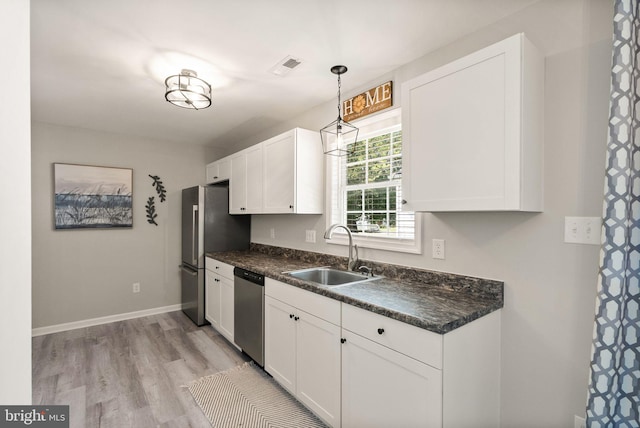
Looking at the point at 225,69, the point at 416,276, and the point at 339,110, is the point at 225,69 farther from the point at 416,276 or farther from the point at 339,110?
the point at 416,276

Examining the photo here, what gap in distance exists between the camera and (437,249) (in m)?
1.96

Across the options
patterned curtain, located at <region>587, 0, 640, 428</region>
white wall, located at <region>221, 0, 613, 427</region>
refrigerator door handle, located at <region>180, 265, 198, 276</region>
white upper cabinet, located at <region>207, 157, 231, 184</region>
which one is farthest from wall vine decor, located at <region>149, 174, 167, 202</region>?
patterned curtain, located at <region>587, 0, 640, 428</region>

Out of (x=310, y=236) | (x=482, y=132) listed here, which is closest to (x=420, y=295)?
(x=482, y=132)

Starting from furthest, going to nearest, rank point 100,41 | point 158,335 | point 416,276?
point 158,335 → point 416,276 → point 100,41

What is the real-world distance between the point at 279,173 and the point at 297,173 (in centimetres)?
26

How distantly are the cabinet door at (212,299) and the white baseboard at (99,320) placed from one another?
3.00 ft

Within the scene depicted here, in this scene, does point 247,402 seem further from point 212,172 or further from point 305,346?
point 212,172

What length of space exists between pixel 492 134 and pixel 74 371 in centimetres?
352

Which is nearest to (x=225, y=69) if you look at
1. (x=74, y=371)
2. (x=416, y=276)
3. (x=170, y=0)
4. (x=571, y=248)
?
(x=170, y=0)

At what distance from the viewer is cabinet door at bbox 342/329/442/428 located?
134cm

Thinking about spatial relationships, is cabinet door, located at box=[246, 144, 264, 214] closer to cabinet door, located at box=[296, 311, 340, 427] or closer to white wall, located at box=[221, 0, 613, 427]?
cabinet door, located at box=[296, 311, 340, 427]

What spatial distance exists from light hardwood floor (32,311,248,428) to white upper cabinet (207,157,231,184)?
1.83m

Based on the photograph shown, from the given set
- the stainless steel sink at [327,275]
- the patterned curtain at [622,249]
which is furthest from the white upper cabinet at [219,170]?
the patterned curtain at [622,249]

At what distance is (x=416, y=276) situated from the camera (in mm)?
2057
